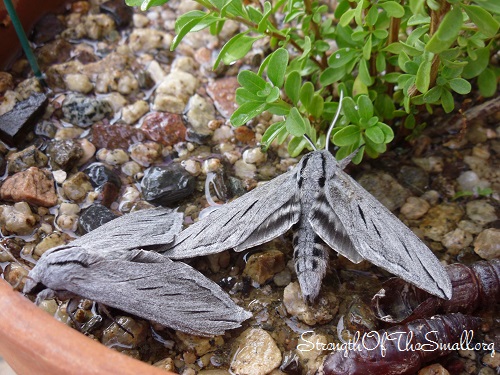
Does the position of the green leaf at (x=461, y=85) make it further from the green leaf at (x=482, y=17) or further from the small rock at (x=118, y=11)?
the small rock at (x=118, y=11)

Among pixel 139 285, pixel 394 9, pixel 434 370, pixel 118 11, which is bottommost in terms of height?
pixel 434 370

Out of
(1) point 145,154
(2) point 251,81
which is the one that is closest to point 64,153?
(1) point 145,154

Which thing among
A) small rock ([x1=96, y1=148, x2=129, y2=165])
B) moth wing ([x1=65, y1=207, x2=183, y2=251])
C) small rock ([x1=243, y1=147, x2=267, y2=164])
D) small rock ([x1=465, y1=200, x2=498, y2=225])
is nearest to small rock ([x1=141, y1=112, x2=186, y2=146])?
small rock ([x1=96, y1=148, x2=129, y2=165])

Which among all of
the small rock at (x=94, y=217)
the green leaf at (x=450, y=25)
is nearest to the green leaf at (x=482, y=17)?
the green leaf at (x=450, y=25)

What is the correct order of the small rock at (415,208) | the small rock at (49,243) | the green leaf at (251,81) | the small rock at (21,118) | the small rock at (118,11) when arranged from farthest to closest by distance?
the small rock at (118,11), the small rock at (21,118), the small rock at (415,208), the small rock at (49,243), the green leaf at (251,81)

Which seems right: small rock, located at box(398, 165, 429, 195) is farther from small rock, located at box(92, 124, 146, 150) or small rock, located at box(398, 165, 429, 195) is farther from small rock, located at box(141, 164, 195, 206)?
small rock, located at box(92, 124, 146, 150)

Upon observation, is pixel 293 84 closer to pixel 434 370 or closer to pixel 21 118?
pixel 434 370

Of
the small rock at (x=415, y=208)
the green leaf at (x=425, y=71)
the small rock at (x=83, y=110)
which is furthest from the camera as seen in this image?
the small rock at (x=83, y=110)
